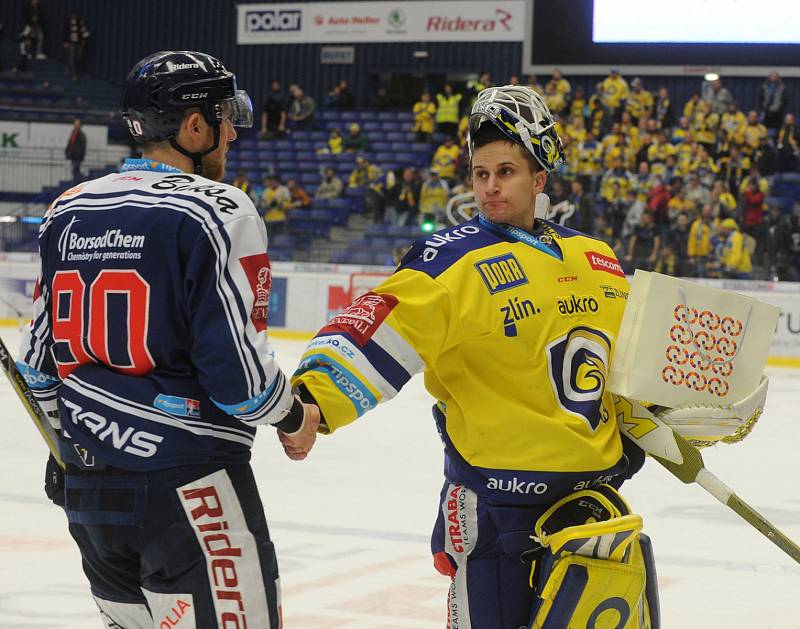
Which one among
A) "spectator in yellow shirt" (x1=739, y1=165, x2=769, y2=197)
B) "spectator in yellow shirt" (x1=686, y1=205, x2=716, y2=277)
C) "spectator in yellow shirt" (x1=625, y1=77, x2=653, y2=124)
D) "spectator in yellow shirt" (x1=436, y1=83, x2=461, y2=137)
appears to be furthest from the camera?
"spectator in yellow shirt" (x1=436, y1=83, x2=461, y2=137)

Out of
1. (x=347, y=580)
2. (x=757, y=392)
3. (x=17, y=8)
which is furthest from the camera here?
(x=17, y=8)

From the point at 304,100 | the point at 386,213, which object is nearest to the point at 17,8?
the point at 304,100

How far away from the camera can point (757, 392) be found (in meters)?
2.65

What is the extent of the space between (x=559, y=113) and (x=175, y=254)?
18.0 meters

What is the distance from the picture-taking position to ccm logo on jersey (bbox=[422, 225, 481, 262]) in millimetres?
2500

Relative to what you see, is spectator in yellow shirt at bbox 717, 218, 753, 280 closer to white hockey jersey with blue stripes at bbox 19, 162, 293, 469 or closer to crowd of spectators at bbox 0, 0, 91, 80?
white hockey jersey with blue stripes at bbox 19, 162, 293, 469

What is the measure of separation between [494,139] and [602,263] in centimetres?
36

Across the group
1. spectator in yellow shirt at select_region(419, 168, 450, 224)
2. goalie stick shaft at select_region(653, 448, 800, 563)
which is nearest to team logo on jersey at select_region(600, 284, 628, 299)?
goalie stick shaft at select_region(653, 448, 800, 563)

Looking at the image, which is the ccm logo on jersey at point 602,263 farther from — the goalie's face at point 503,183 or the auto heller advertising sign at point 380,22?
the auto heller advertising sign at point 380,22

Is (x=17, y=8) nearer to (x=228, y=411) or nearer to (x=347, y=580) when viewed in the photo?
(x=347, y=580)

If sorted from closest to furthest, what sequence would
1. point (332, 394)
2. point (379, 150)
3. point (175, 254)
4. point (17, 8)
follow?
point (175, 254), point (332, 394), point (379, 150), point (17, 8)

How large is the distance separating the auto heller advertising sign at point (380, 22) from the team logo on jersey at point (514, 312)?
67.9 ft

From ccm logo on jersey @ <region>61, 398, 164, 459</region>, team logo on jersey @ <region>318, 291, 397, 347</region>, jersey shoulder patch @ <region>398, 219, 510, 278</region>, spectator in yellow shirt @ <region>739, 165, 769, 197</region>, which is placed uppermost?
spectator in yellow shirt @ <region>739, 165, 769, 197</region>

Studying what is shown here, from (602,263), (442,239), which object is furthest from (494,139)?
(602,263)
